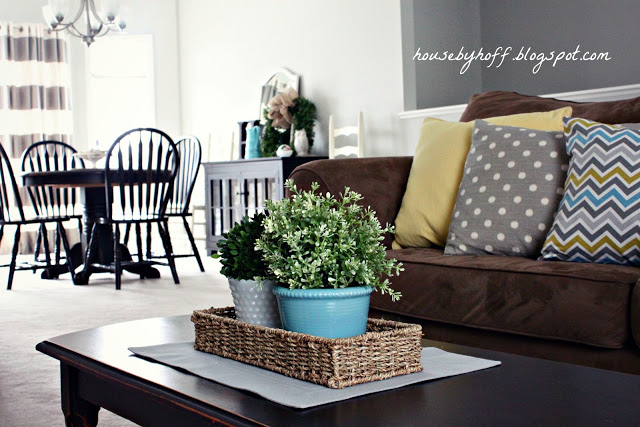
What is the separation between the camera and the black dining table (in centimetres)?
447

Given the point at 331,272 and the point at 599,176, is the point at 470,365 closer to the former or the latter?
the point at 331,272

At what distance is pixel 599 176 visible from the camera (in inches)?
70.1

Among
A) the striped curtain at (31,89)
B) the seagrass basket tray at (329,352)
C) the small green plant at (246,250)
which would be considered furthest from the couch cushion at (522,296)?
the striped curtain at (31,89)

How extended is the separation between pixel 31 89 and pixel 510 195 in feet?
19.7

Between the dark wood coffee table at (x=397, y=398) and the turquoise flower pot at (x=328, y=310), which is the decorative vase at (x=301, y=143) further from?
the turquoise flower pot at (x=328, y=310)

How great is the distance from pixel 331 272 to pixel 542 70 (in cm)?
466

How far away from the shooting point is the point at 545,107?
7.90 ft

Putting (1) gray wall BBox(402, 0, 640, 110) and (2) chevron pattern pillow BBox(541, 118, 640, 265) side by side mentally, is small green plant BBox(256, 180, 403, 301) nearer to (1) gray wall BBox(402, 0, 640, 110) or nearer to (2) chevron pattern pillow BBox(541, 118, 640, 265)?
(2) chevron pattern pillow BBox(541, 118, 640, 265)

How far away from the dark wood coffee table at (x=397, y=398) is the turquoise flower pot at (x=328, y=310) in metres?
0.11

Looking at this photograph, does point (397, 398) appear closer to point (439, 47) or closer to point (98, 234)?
point (98, 234)

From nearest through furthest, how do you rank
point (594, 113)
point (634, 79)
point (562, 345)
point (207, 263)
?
point (562, 345) → point (594, 113) → point (634, 79) → point (207, 263)

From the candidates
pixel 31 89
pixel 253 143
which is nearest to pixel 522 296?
pixel 253 143

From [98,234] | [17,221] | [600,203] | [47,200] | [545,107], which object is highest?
[545,107]

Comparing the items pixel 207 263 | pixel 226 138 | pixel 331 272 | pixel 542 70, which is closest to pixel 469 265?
pixel 331 272
